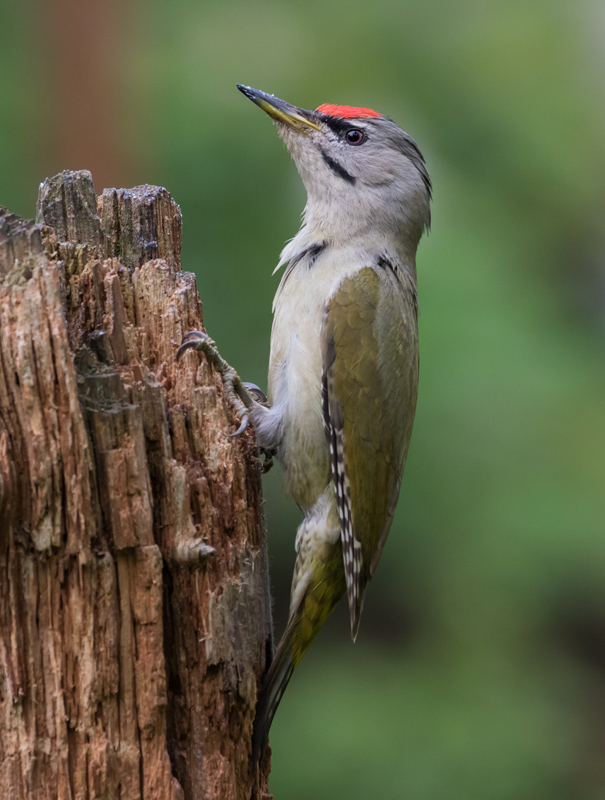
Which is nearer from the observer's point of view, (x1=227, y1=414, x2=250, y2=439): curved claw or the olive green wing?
(x1=227, y1=414, x2=250, y2=439): curved claw

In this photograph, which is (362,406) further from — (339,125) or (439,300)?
(439,300)

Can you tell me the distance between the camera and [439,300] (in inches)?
155

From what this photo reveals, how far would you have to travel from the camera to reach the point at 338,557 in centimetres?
260

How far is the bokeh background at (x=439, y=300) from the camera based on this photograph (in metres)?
3.83

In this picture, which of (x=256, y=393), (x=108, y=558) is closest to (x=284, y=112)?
(x=256, y=393)

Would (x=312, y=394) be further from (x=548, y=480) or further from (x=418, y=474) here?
(x=548, y=480)

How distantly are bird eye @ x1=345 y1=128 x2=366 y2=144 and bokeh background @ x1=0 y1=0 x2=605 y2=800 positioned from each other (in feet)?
2.72

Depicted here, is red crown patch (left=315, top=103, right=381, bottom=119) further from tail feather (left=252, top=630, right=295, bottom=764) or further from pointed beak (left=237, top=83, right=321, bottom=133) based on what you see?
tail feather (left=252, top=630, right=295, bottom=764)

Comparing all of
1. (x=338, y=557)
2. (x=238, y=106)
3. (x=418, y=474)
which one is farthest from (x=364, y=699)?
(x=238, y=106)

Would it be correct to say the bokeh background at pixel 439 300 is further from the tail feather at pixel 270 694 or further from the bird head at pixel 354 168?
the tail feather at pixel 270 694

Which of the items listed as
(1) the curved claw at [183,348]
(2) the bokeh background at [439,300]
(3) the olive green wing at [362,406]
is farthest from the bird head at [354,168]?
(1) the curved claw at [183,348]

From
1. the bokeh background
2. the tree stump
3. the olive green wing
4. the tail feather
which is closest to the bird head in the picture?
the olive green wing

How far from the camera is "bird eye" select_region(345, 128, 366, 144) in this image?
3.08 metres

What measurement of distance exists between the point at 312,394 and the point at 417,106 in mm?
2178
